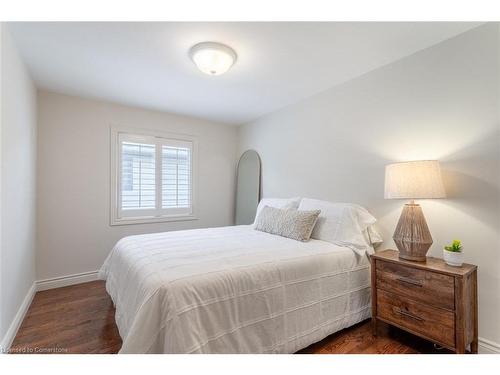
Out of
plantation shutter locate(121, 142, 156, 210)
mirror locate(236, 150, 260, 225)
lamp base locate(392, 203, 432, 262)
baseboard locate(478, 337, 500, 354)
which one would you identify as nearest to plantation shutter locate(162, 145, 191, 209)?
plantation shutter locate(121, 142, 156, 210)

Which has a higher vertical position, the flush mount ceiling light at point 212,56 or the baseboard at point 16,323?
the flush mount ceiling light at point 212,56

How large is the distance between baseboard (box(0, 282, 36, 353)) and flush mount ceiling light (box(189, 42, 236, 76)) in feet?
8.24

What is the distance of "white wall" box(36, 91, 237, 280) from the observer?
2.84 metres

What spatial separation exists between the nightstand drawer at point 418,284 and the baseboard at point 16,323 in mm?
2779

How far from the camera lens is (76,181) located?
301 cm

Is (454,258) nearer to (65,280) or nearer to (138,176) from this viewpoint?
(138,176)

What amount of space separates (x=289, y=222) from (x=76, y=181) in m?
2.71

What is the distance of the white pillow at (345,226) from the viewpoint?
210 centimetres

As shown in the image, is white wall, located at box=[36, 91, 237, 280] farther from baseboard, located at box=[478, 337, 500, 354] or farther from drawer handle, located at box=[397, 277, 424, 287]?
baseboard, located at box=[478, 337, 500, 354]

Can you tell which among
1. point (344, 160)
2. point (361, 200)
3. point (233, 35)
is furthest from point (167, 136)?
point (361, 200)

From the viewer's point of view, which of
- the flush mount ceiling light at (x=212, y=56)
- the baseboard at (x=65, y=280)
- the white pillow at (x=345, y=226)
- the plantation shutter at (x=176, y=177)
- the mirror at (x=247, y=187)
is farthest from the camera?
the mirror at (x=247, y=187)

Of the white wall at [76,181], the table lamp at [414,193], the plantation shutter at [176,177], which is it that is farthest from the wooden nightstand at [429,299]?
the white wall at [76,181]

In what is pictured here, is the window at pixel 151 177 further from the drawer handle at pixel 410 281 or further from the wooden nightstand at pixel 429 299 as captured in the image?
the drawer handle at pixel 410 281
